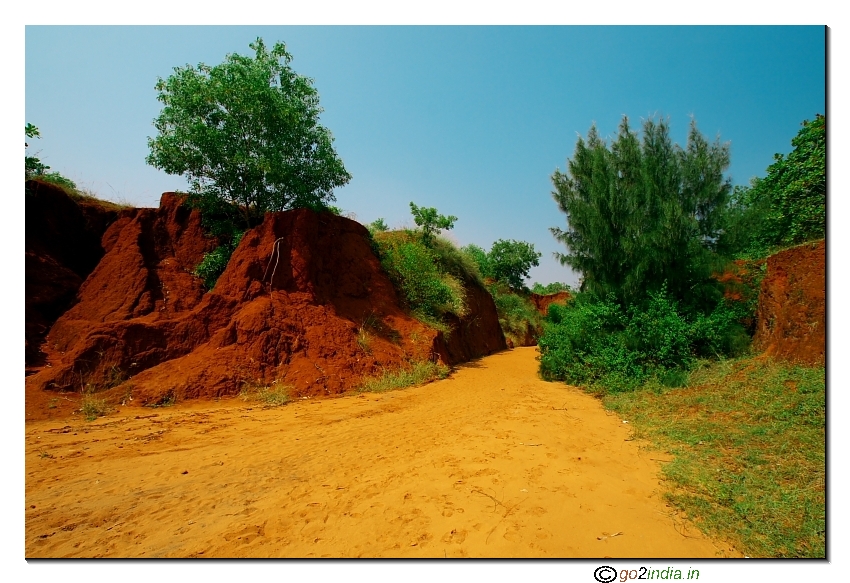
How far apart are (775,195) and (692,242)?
1.87m

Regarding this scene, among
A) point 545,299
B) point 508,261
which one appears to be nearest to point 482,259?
point 508,261

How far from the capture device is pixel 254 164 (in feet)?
32.4

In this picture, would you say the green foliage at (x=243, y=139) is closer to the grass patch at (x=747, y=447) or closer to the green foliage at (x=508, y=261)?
the grass patch at (x=747, y=447)

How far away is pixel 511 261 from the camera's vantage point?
2927 cm

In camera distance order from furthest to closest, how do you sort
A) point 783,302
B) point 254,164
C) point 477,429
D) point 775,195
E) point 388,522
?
point 254,164 → point 775,195 → point 783,302 → point 477,429 → point 388,522

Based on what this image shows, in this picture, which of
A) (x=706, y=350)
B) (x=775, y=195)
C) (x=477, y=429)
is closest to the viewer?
(x=477, y=429)

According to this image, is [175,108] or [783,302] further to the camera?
[175,108]

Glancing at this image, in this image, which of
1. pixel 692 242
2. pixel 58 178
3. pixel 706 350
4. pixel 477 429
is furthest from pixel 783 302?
pixel 58 178

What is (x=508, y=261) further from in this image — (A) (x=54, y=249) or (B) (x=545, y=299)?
(A) (x=54, y=249)

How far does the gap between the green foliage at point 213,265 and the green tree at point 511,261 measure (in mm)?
21476

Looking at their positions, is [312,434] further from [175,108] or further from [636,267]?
[175,108]

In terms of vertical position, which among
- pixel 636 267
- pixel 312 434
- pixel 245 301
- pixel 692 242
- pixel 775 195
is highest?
pixel 775 195

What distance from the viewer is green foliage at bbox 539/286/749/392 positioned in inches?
307

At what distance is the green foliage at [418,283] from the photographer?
12523mm
